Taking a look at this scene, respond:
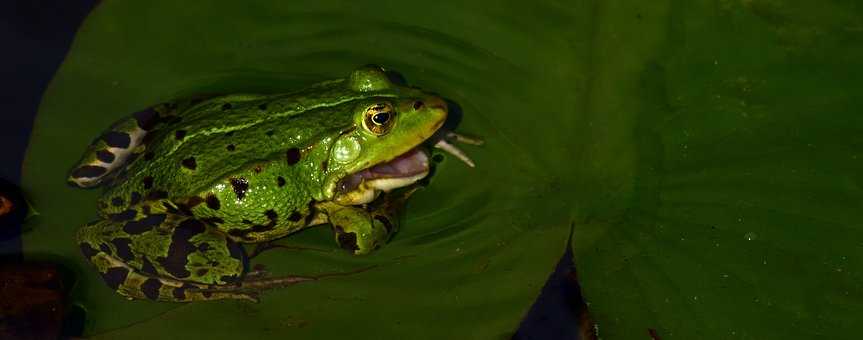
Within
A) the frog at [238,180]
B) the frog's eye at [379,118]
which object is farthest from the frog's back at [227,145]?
the frog's eye at [379,118]

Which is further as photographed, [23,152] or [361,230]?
[23,152]

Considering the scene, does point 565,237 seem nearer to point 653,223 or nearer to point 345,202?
point 653,223

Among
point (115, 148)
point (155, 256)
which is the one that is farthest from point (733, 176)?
point (115, 148)

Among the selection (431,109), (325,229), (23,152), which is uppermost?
(431,109)

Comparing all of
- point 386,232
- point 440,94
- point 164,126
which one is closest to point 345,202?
point 386,232

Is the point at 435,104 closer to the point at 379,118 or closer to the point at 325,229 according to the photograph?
the point at 379,118

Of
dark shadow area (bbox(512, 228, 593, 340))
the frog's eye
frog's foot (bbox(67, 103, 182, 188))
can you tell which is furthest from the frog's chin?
frog's foot (bbox(67, 103, 182, 188))

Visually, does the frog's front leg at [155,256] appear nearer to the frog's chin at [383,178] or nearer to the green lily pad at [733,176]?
the frog's chin at [383,178]

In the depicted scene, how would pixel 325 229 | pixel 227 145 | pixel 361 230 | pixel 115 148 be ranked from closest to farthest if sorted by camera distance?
pixel 227 145
pixel 361 230
pixel 115 148
pixel 325 229
